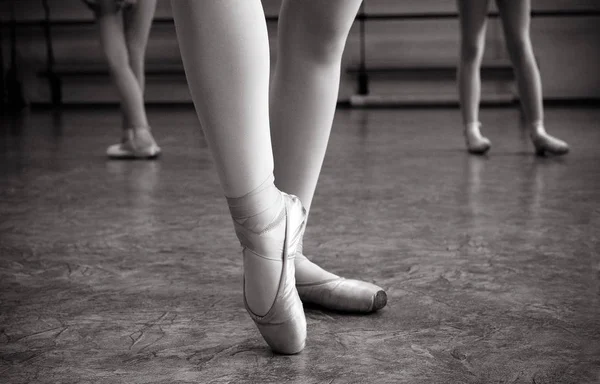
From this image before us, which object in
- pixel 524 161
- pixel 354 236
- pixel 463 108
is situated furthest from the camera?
pixel 463 108

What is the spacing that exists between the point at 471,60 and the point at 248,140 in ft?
7.74

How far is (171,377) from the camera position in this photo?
0.87 metres

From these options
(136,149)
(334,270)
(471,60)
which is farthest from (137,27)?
(334,270)

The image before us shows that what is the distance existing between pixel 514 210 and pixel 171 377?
1227 mm

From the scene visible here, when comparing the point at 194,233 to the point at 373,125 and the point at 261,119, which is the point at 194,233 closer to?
the point at 261,119

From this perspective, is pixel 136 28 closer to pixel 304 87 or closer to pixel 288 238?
pixel 304 87

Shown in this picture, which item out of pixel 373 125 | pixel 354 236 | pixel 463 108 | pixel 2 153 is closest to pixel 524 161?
pixel 463 108

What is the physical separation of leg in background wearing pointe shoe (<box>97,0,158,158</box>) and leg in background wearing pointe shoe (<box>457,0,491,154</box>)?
120 cm

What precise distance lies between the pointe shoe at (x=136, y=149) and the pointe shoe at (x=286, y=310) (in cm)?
215

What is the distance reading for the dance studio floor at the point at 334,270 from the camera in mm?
915

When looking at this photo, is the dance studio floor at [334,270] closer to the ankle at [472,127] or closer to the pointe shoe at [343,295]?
the pointe shoe at [343,295]

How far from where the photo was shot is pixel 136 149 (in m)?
3.03

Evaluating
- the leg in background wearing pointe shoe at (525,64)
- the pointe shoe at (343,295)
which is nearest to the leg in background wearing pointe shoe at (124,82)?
the leg in background wearing pointe shoe at (525,64)

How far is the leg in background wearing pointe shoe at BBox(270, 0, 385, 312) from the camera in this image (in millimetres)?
989
